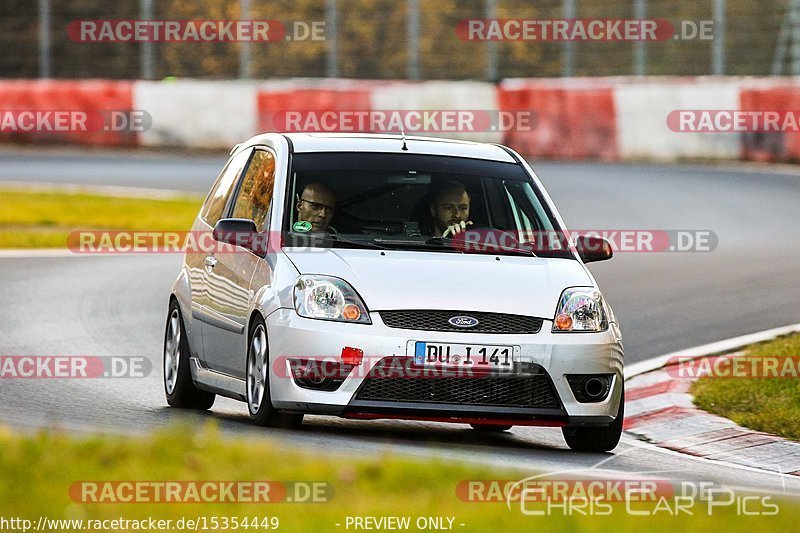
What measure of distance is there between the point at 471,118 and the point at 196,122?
563 centimetres

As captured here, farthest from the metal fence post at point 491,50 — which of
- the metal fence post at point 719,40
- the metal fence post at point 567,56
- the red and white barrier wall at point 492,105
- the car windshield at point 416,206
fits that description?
the car windshield at point 416,206

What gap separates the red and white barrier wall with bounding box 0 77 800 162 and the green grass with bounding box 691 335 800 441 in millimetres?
16479

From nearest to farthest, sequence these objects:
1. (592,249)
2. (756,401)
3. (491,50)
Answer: (592,249) < (756,401) < (491,50)

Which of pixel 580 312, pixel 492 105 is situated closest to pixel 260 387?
pixel 580 312

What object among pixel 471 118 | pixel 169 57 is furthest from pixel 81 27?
pixel 471 118

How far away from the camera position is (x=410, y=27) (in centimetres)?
3375

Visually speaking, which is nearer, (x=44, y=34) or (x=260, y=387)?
(x=260, y=387)

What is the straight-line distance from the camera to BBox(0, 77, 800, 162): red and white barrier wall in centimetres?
2866

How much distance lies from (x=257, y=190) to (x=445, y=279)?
1627 millimetres

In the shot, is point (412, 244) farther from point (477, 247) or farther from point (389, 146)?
point (389, 146)

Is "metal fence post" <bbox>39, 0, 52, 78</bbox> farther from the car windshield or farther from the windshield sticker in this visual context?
the windshield sticker

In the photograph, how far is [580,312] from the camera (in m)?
9.26

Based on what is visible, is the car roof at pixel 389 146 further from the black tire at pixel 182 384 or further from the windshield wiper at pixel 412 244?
the black tire at pixel 182 384

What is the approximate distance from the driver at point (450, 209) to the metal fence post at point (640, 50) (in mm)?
22521
